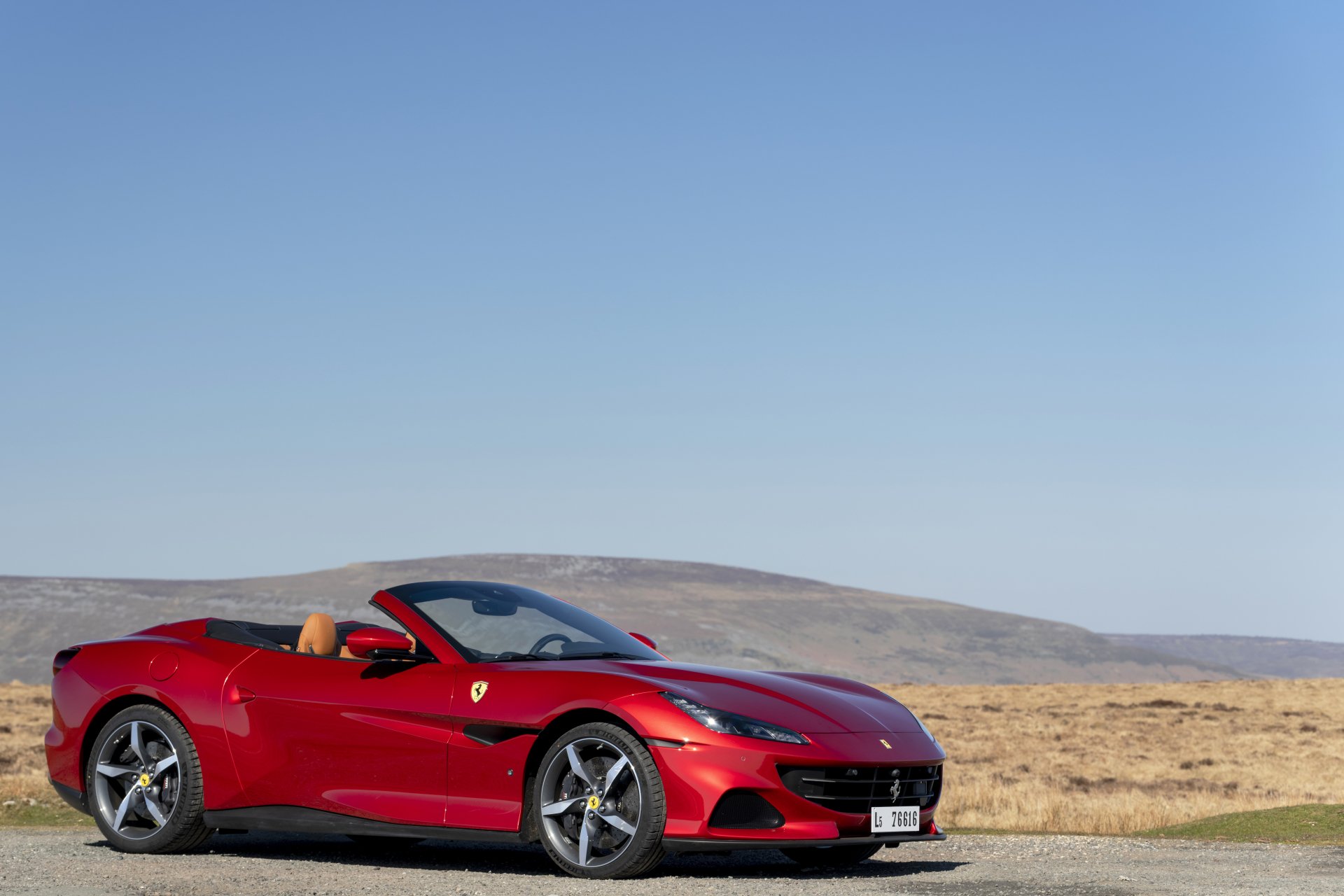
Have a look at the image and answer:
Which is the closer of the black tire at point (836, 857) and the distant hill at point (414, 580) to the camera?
the black tire at point (836, 857)

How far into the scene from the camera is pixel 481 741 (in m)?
7.62

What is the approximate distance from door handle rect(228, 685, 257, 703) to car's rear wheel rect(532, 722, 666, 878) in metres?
1.99

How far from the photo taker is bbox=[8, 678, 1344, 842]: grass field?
47.3 ft

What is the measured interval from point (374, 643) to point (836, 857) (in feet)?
9.55

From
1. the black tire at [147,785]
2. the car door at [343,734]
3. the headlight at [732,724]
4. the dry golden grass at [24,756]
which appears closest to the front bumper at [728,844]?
the headlight at [732,724]

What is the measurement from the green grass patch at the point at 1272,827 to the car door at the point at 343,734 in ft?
20.2

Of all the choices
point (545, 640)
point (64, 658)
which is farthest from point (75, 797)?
point (545, 640)

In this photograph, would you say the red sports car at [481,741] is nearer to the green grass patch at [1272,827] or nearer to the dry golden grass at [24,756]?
the green grass patch at [1272,827]

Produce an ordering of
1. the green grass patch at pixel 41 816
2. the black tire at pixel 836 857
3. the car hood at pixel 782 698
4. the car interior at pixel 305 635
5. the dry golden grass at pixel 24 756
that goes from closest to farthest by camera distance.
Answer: the car hood at pixel 782 698 < the black tire at pixel 836 857 < the car interior at pixel 305 635 < the green grass patch at pixel 41 816 < the dry golden grass at pixel 24 756

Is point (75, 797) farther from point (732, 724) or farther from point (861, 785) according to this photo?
point (861, 785)

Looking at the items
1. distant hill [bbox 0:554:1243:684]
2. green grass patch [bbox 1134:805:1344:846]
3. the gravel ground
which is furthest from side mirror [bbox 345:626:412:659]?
distant hill [bbox 0:554:1243:684]

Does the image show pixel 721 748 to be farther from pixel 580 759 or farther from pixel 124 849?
pixel 124 849

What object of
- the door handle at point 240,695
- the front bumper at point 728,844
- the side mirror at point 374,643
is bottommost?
the front bumper at point 728,844

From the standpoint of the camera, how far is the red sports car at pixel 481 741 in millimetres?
7156
